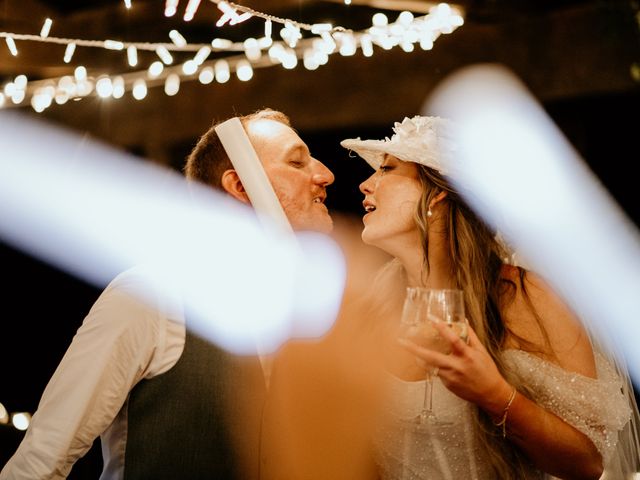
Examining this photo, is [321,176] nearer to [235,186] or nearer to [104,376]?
[235,186]

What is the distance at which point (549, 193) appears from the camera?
504 cm

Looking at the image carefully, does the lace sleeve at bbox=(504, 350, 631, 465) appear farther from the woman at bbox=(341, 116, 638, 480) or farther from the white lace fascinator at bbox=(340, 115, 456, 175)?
the white lace fascinator at bbox=(340, 115, 456, 175)

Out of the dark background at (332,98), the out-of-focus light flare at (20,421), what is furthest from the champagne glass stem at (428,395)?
the out-of-focus light flare at (20,421)

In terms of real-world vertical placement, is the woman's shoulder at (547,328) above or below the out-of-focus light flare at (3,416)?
above

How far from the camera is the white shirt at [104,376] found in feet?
5.70

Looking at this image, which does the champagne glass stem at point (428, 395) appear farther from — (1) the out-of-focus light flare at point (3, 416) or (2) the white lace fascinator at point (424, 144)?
(1) the out-of-focus light flare at point (3, 416)

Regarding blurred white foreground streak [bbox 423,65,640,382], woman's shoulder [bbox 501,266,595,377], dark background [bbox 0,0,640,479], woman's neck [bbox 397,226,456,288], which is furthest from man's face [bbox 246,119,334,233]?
dark background [bbox 0,0,640,479]

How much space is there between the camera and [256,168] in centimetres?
227

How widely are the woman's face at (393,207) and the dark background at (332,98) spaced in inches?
85.5

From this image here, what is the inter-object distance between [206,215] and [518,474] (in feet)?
4.44

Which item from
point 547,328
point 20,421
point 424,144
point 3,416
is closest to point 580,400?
point 547,328

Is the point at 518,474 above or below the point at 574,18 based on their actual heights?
below

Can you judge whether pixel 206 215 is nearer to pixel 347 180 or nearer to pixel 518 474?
pixel 518 474

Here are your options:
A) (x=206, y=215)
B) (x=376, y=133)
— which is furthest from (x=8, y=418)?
(x=376, y=133)
